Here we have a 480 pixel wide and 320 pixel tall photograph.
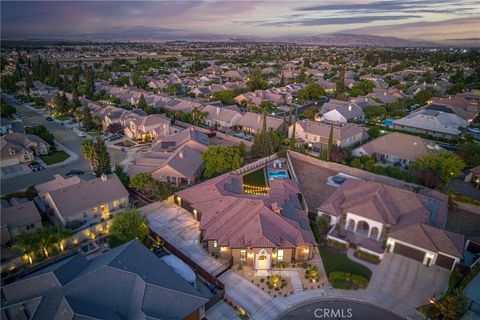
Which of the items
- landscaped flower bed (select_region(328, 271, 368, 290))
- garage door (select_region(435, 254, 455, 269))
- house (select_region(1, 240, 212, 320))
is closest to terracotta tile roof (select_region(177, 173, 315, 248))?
landscaped flower bed (select_region(328, 271, 368, 290))

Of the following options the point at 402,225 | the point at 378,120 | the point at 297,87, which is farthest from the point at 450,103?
the point at 402,225

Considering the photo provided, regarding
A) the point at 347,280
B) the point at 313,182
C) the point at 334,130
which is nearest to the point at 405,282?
the point at 347,280

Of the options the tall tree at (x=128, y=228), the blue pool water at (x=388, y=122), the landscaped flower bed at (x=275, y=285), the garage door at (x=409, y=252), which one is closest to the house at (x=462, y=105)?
the blue pool water at (x=388, y=122)

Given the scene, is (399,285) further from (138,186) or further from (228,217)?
(138,186)

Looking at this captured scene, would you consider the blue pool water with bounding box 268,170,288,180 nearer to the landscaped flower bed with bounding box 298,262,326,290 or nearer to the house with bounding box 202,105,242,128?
the landscaped flower bed with bounding box 298,262,326,290

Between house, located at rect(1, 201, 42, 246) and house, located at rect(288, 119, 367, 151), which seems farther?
house, located at rect(288, 119, 367, 151)

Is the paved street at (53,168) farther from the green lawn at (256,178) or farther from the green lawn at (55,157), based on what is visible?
the green lawn at (256,178)
